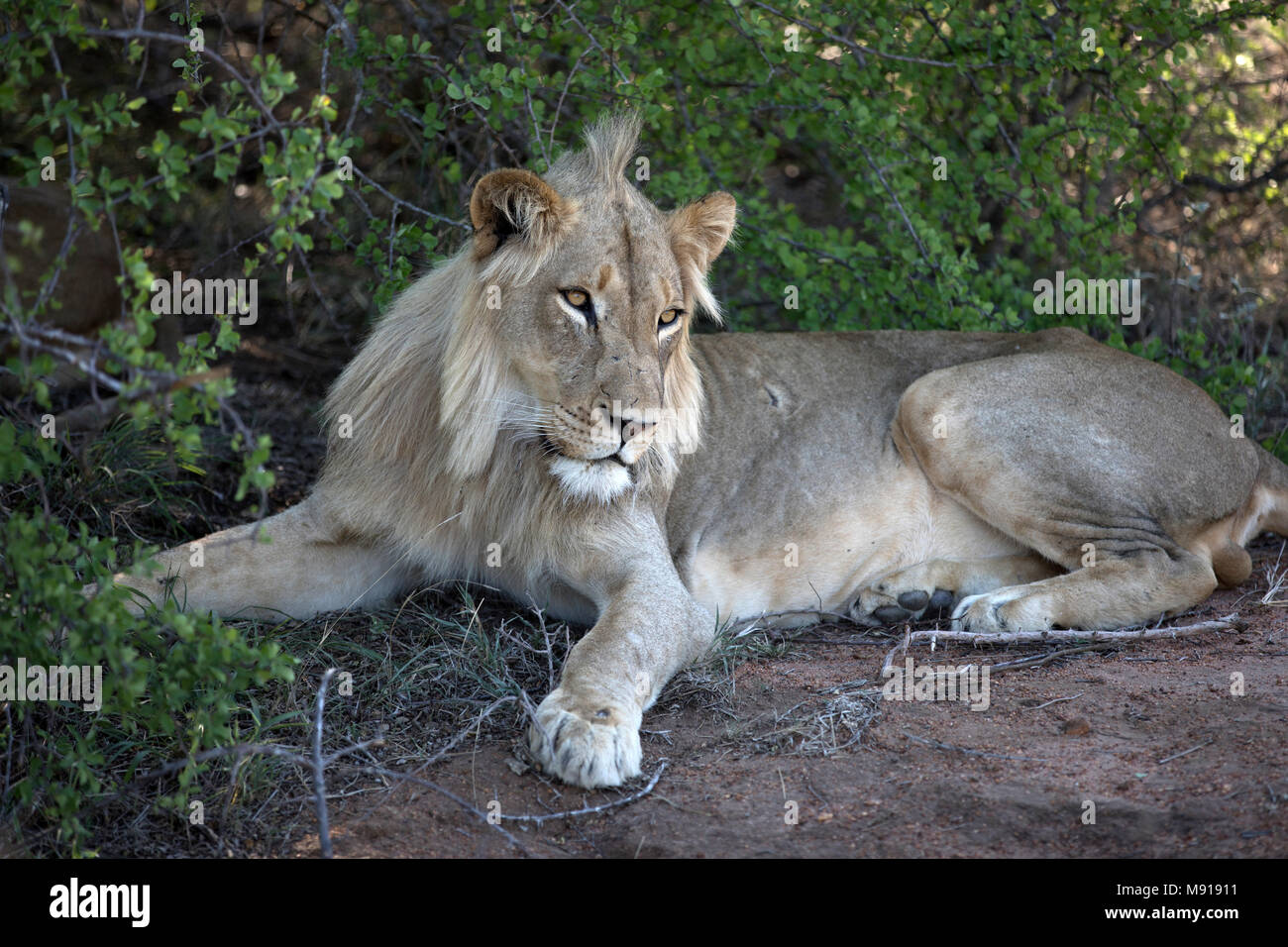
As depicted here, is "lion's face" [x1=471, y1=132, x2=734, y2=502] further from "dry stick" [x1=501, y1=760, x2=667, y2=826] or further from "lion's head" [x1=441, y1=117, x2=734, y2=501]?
"dry stick" [x1=501, y1=760, x2=667, y2=826]

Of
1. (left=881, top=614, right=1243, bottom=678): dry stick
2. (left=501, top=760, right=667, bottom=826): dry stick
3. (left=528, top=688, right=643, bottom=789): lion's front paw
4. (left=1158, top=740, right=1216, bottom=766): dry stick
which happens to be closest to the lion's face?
(left=528, top=688, right=643, bottom=789): lion's front paw

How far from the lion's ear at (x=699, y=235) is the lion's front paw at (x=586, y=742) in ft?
5.03

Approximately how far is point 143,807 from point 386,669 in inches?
36.9

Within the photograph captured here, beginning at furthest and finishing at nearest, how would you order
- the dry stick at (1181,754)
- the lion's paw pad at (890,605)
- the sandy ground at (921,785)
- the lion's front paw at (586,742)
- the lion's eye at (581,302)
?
1. the lion's paw pad at (890,605)
2. the lion's eye at (581,302)
3. the dry stick at (1181,754)
4. the lion's front paw at (586,742)
5. the sandy ground at (921,785)

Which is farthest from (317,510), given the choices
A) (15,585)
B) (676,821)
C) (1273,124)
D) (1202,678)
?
(1273,124)

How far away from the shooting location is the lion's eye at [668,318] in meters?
4.09

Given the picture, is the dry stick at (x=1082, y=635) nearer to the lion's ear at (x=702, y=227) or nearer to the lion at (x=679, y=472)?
the lion at (x=679, y=472)

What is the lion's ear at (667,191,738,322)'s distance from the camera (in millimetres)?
4270

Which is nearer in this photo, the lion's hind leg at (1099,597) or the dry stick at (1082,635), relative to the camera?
the dry stick at (1082,635)

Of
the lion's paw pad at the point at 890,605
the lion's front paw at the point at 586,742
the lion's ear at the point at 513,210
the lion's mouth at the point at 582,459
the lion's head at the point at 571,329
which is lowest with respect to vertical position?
the lion's paw pad at the point at 890,605

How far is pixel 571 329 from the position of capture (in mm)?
3848

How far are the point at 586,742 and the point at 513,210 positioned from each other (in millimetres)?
1659

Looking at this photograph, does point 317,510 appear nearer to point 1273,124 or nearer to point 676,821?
point 676,821

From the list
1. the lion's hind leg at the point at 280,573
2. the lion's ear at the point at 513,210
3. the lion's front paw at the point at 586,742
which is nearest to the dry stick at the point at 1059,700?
the lion's front paw at the point at 586,742
